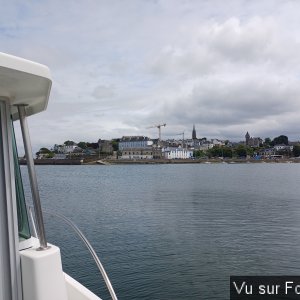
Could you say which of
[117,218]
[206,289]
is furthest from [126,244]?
[117,218]

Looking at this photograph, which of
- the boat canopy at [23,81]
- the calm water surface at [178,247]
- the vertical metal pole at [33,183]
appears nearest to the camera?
the boat canopy at [23,81]

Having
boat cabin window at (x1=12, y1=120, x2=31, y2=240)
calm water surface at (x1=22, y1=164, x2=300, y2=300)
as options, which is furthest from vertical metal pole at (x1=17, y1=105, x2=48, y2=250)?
calm water surface at (x1=22, y1=164, x2=300, y2=300)

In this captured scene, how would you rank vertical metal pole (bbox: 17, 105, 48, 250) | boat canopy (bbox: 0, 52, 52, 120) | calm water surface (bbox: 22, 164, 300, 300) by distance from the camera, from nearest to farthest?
boat canopy (bbox: 0, 52, 52, 120)
vertical metal pole (bbox: 17, 105, 48, 250)
calm water surface (bbox: 22, 164, 300, 300)

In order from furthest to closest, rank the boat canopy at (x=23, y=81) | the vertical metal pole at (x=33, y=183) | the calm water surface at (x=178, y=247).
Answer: the calm water surface at (x=178, y=247), the vertical metal pole at (x=33, y=183), the boat canopy at (x=23, y=81)

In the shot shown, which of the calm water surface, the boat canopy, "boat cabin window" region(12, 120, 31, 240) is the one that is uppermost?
the boat canopy

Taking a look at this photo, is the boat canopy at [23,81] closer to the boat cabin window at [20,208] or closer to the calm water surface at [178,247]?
the boat cabin window at [20,208]

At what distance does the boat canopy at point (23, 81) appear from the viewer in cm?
330

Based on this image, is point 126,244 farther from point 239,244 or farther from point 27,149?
point 27,149

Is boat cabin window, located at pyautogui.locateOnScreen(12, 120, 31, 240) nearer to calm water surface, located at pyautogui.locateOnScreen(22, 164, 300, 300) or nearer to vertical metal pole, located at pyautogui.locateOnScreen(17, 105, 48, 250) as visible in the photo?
vertical metal pole, located at pyautogui.locateOnScreen(17, 105, 48, 250)

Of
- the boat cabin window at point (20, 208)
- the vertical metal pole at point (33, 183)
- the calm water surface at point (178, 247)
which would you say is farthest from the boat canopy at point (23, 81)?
the calm water surface at point (178, 247)

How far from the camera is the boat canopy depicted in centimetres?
330

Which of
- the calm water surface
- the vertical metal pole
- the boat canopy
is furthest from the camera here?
the calm water surface

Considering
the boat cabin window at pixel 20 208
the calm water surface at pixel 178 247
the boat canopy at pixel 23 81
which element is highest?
the boat canopy at pixel 23 81

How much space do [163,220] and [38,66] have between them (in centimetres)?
2406
